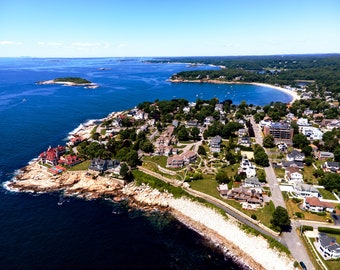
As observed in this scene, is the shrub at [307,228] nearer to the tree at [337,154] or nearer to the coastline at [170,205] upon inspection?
the coastline at [170,205]

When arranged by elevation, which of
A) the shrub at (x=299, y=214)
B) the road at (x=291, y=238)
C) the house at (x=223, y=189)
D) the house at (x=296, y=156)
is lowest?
the road at (x=291, y=238)

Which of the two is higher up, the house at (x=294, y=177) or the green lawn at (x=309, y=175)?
the house at (x=294, y=177)

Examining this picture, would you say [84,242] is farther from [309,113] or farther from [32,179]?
[309,113]

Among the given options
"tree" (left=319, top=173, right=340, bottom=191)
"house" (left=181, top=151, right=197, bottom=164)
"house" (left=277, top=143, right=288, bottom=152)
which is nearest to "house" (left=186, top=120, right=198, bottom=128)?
"house" (left=181, top=151, right=197, bottom=164)

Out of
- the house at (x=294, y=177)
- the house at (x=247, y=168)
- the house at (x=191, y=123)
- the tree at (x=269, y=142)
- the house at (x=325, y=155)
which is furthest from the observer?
the house at (x=191, y=123)

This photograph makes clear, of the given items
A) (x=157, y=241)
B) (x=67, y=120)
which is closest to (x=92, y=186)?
(x=157, y=241)

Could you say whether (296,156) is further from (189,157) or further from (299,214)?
(189,157)

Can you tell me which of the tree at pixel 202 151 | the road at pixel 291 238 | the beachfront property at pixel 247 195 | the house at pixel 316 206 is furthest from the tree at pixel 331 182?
the tree at pixel 202 151
